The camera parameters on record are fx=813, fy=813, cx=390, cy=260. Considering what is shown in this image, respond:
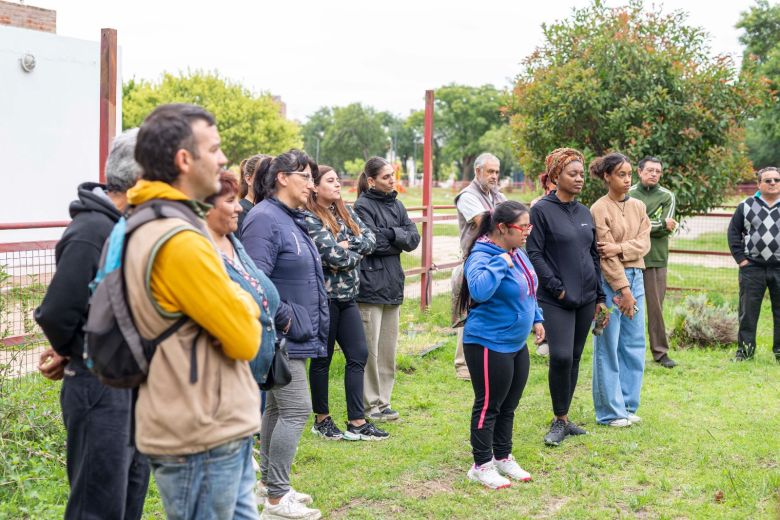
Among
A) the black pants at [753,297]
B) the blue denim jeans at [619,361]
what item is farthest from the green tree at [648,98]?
the blue denim jeans at [619,361]

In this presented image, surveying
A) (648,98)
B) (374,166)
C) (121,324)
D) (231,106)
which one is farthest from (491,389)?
(231,106)

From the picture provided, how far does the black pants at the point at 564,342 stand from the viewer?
583 centimetres

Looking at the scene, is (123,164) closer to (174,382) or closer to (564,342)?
(174,382)

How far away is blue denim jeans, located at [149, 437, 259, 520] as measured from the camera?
2.56 m

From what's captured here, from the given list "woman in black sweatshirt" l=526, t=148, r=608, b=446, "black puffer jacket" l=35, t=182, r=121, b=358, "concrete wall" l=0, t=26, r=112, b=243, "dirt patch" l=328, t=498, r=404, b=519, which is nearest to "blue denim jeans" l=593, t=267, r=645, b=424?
"woman in black sweatshirt" l=526, t=148, r=608, b=446

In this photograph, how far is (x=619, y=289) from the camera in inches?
246

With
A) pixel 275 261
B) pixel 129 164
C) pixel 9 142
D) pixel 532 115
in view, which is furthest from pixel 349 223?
pixel 9 142

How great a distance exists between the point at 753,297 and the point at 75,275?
25.4 feet

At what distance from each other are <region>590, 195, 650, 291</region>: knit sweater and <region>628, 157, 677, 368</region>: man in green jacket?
67.1 inches

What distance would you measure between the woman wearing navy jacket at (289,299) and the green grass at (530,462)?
1.16ft

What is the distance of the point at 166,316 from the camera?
2.42 metres

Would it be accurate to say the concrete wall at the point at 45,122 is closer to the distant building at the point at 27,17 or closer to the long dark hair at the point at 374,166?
the distant building at the point at 27,17

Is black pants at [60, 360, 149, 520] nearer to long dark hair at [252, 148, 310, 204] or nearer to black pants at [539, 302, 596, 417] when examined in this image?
long dark hair at [252, 148, 310, 204]

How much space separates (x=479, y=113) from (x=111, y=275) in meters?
92.4
